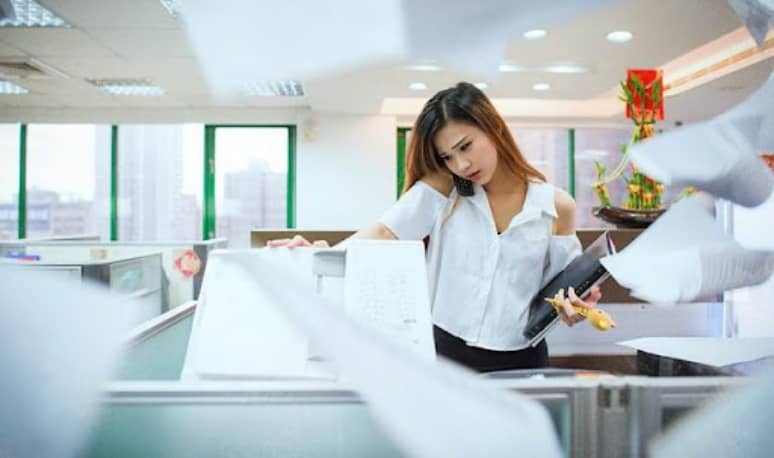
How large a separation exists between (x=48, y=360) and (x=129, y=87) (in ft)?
1.21

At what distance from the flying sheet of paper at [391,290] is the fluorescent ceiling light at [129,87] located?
263mm

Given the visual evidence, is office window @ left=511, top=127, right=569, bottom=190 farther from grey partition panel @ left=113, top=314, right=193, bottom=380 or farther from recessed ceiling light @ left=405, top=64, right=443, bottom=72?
grey partition panel @ left=113, top=314, right=193, bottom=380

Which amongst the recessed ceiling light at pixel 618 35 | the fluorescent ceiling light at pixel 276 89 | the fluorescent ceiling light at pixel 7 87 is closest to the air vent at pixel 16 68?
the fluorescent ceiling light at pixel 7 87

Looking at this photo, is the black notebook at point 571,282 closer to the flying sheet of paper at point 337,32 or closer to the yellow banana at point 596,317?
the yellow banana at point 596,317

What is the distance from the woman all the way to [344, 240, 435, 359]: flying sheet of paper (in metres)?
0.16

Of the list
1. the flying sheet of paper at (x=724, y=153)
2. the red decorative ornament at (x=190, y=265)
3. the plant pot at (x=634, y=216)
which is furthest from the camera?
the red decorative ornament at (x=190, y=265)

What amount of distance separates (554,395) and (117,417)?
0.60 ft

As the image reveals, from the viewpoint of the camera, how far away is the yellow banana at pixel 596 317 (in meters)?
0.32

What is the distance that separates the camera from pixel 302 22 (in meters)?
0.20

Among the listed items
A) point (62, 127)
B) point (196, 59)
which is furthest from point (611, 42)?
point (62, 127)

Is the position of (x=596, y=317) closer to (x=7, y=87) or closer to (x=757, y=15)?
(x=757, y=15)

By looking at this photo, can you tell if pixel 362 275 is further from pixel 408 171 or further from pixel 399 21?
pixel 408 171

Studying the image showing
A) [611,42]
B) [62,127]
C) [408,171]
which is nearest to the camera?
[611,42]

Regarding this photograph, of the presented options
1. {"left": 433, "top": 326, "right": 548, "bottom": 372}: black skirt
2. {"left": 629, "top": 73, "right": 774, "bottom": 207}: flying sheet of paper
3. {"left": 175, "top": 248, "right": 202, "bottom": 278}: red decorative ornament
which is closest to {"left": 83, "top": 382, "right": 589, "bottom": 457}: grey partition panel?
{"left": 629, "top": 73, "right": 774, "bottom": 207}: flying sheet of paper
